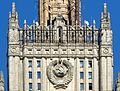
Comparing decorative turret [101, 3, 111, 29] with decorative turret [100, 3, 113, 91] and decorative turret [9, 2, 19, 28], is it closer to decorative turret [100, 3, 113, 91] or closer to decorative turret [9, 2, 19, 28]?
decorative turret [100, 3, 113, 91]

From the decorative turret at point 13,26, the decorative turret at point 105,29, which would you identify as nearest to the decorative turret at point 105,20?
the decorative turret at point 105,29

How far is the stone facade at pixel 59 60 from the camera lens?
575ft

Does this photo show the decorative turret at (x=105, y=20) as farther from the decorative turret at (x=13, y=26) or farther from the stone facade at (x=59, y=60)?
the decorative turret at (x=13, y=26)

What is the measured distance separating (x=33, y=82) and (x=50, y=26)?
8.31 metres

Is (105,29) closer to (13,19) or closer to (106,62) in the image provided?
(106,62)

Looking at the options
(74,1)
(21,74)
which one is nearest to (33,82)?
(21,74)

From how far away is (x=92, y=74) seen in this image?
176125 millimetres

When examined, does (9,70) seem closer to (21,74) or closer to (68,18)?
(21,74)

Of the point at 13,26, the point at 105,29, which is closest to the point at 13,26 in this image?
the point at 13,26

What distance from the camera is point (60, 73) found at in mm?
175000

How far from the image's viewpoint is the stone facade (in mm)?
175125

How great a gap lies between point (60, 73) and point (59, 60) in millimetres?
1797

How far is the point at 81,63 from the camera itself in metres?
176

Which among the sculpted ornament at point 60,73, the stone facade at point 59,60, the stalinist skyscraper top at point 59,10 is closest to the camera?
Answer: the sculpted ornament at point 60,73
